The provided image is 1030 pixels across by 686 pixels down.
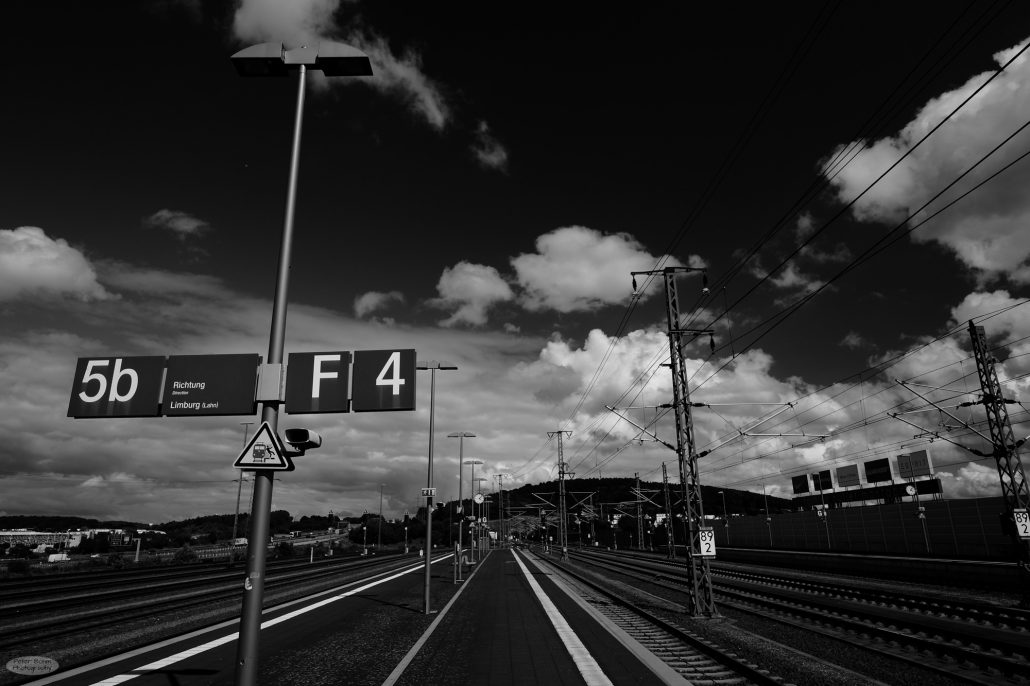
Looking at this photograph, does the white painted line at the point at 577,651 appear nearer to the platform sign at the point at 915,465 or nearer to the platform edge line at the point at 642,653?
the platform edge line at the point at 642,653

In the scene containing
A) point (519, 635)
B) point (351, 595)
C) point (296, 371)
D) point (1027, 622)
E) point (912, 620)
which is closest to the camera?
point (296, 371)

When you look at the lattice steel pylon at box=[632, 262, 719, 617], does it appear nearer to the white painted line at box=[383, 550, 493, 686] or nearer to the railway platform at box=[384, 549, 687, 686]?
the railway platform at box=[384, 549, 687, 686]

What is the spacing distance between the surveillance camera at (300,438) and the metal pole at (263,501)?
0.22 metres

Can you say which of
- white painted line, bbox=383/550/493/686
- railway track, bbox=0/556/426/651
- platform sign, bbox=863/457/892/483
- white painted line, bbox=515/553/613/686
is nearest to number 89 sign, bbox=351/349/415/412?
white painted line, bbox=383/550/493/686

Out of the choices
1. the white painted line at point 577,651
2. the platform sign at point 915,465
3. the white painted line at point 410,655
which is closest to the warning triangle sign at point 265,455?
the white painted line at point 410,655

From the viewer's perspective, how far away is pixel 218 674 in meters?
10.9

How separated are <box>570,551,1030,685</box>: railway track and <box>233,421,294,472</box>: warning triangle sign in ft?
42.3

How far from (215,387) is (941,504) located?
4754cm

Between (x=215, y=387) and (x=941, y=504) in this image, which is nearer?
(x=215, y=387)

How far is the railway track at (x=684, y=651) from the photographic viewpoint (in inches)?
428

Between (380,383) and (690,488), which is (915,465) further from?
(380,383)

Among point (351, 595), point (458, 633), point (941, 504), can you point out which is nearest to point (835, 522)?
point (941, 504)

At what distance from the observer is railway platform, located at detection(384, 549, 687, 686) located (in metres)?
10.3

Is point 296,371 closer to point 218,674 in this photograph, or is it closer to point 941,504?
point 218,674
